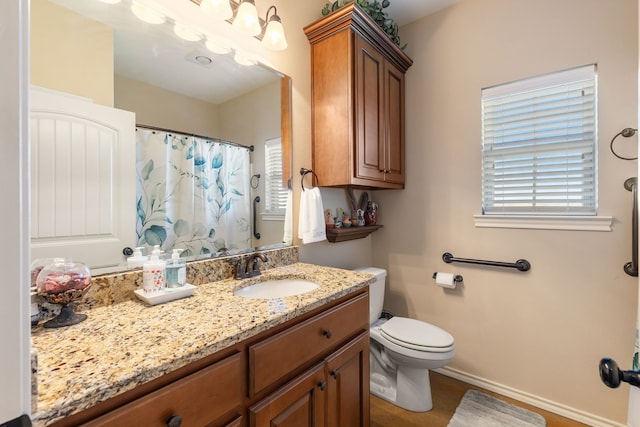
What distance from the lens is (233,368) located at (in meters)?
0.79

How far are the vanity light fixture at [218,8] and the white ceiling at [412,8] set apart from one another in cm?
127

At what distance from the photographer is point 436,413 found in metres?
1.74

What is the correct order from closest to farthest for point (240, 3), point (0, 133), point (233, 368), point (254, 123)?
1. point (0, 133)
2. point (233, 368)
3. point (240, 3)
4. point (254, 123)

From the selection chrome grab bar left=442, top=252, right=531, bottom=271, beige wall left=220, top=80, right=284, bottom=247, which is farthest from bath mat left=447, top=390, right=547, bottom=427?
beige wall left=220, top=80, right=284, bottom=247

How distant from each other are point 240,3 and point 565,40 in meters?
1.84

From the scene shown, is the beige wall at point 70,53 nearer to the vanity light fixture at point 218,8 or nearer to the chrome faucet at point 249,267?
the vanity light fixture at point 218,8

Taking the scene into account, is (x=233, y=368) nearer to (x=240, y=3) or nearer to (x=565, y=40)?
(x=240, y=3)

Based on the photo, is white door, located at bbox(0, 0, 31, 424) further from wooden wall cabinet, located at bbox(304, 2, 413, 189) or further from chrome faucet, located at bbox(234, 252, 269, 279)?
wooden wall cabinet, located at bbox(304, 2, 413, 189)

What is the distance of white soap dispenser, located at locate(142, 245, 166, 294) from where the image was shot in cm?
103

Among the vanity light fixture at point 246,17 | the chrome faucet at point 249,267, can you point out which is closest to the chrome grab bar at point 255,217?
the chrome faucet at point 249,267

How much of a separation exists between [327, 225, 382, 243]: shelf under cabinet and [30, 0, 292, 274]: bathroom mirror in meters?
0.34

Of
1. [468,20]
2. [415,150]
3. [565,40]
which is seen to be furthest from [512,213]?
[468,20]

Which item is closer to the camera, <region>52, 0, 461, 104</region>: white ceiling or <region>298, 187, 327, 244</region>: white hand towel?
<region>52, 0, 461, 104</region>: white ceiling

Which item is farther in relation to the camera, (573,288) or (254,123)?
(573,288)
